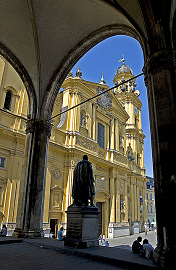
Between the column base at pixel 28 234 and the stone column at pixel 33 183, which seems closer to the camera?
the column base at pixel 28 234

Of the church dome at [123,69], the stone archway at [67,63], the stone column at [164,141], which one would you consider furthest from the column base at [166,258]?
the church dome at [123,69]

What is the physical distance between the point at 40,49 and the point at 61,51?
0.88 meters

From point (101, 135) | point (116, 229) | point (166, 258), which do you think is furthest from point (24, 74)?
point (116, 229)

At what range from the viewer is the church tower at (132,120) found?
31.1 m

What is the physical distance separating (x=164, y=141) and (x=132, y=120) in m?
27.7

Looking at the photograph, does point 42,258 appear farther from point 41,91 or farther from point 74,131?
point 74,131

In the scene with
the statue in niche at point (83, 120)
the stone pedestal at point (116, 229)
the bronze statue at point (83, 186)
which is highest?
the statue in niche at point (83, 120)

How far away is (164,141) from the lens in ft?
14.5

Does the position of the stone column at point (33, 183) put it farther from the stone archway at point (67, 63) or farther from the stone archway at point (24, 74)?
the stone archway at point (67, 63)

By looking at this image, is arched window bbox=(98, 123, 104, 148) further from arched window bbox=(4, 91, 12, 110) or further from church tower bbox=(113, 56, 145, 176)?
arched window bbox=(4, 91, 12, 110)

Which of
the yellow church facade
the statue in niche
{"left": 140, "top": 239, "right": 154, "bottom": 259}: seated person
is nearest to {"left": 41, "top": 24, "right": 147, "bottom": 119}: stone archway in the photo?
the yellow church facade

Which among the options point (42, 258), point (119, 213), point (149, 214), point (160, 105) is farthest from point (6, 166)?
point (149, 214)

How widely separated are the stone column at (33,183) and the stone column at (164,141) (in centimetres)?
508

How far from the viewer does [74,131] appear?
18797mm
